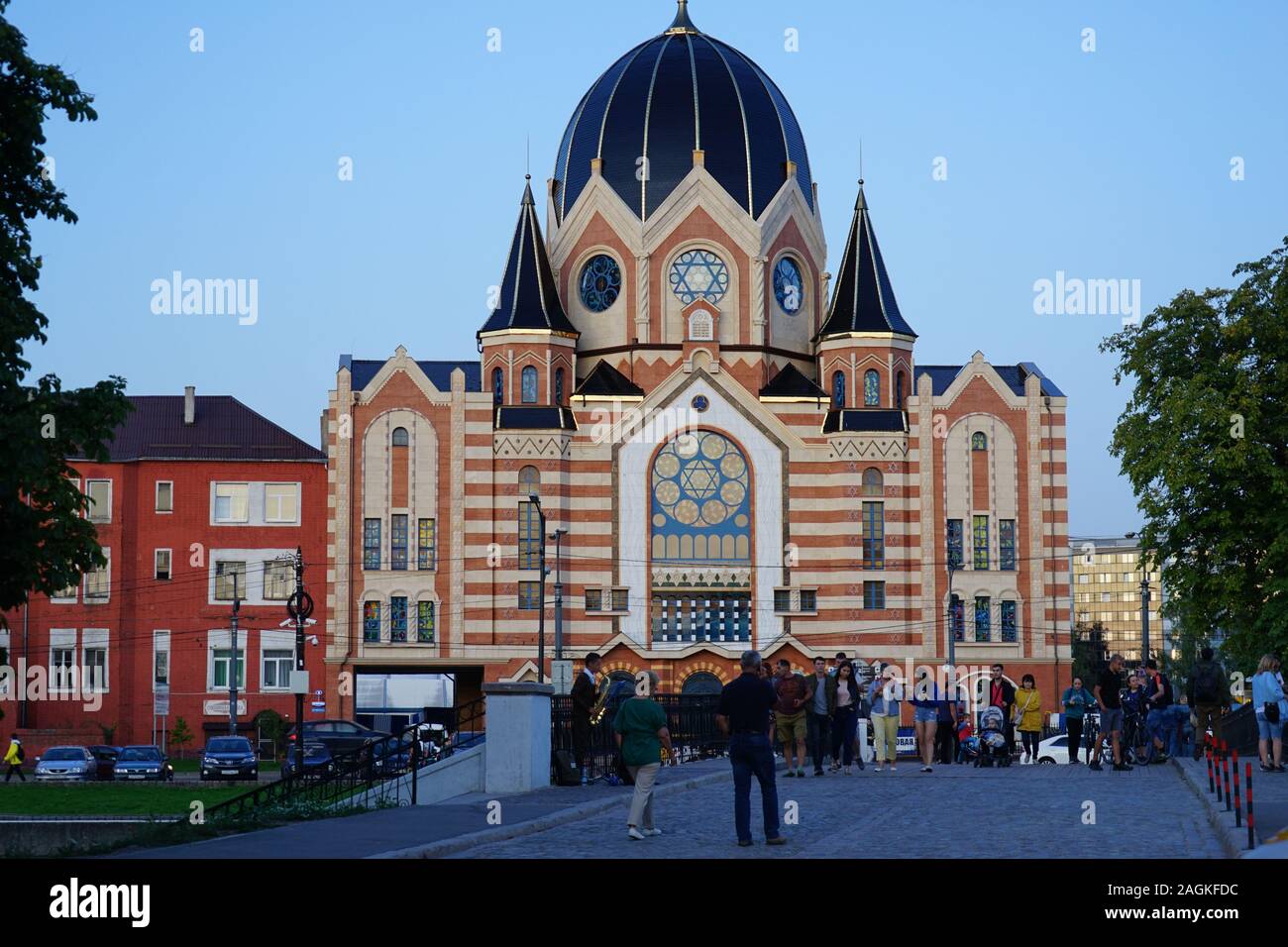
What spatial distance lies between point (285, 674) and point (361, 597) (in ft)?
15.6

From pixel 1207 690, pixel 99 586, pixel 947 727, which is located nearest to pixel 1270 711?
pixel 1207 690

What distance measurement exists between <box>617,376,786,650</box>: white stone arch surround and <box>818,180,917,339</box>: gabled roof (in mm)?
5870

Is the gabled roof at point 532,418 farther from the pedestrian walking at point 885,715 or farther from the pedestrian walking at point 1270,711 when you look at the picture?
the pedestrian walking at point 1270,711

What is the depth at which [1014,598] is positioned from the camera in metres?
72.6

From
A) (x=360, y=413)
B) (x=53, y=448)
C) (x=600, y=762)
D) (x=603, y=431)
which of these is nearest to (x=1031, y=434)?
(x=603, y=431)

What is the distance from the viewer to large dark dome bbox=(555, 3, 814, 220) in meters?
76.2

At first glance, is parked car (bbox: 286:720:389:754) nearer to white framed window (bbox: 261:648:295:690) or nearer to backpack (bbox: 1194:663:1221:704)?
white framed window (bbox: 261:648:295:690)

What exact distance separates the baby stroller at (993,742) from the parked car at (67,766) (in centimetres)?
2862

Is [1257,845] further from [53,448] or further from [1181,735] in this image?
[1181,735]

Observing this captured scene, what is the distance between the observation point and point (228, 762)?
5312 centimetres

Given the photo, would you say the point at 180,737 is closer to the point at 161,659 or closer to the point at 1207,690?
the point at 161,659

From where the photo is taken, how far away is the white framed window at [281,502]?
73312 millimetres

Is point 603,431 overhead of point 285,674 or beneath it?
overhead

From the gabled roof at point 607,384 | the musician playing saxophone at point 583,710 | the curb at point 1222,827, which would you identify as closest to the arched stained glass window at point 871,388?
the gabled roof at point 607,384
